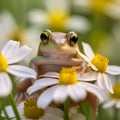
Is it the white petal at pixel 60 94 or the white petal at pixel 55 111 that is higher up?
the white petal at pixel 60 94

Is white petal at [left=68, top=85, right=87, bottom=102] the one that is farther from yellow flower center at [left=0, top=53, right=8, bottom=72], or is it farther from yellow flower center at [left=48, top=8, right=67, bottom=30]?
yellow flower center at [left=48, top=8, right=67, bottom=30]

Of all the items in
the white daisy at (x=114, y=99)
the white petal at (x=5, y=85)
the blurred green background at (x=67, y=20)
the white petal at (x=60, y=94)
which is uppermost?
the white petal at (x=5, y=85)

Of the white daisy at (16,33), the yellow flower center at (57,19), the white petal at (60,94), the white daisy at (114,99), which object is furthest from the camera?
the yellow flower center at (57,19)

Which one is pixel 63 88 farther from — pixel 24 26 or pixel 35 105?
pixel 24 26

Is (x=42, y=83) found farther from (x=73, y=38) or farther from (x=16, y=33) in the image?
(x=16, y=33)

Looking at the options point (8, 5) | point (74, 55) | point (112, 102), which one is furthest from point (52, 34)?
point (8, 5)

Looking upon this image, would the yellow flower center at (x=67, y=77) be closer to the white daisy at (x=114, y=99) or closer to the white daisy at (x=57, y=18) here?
the white daisy at (x=114, y=99)

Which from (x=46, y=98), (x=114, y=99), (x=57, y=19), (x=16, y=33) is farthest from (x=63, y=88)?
(x=57, y=19)

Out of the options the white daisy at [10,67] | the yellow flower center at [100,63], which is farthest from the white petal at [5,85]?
the yellow flower center at [100,63]

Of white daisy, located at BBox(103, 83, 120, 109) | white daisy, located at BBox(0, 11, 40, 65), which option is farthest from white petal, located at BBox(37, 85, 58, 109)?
white daisy, located at BBox(0, 11, 40, 65)
